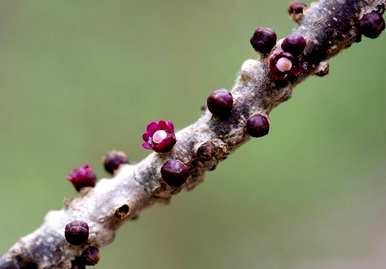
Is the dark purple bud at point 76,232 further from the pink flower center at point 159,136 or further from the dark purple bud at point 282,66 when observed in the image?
the dark purple bud at point 282,66

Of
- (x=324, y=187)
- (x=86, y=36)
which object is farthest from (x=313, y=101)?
(x=86, y=36)

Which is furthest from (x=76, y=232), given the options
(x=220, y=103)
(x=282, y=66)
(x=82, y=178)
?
(x=282, y=66)

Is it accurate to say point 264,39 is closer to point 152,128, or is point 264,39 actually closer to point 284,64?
point 284,64

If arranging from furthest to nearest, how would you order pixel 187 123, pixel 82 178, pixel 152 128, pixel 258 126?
pixel 187 123 < pixel 82 178 < pixel 152 128 < pixel 258 126

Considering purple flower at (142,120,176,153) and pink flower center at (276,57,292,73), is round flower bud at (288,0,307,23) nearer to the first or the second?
pink flower center at (276,57,292,73)

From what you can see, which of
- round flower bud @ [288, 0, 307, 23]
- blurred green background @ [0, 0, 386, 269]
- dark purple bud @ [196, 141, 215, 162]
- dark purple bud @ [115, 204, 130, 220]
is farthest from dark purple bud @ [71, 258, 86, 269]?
blurred green background @ [0, 0, 386, 269]

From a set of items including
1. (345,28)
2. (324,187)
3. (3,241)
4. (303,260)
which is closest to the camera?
(345,28)

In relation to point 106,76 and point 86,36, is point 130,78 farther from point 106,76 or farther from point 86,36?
point 86,36
